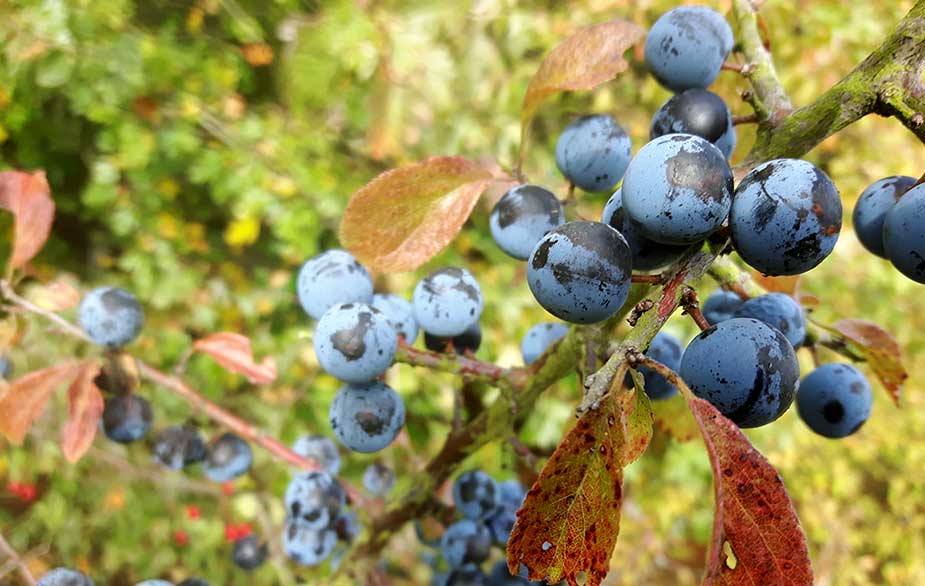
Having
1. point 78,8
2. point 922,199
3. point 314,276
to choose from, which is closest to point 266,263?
point 78,8

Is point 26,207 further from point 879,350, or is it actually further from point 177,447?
point 879,350

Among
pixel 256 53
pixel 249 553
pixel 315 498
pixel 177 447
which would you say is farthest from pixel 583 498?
pixel 256 53

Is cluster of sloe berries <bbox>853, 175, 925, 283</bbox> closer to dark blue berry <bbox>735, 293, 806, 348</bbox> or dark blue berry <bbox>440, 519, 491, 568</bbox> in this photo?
dark blue berry <bbox>735, 293, 806, 348</bbox>

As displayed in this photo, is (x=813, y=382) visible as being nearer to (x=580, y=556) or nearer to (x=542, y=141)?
(x=580, y=556)

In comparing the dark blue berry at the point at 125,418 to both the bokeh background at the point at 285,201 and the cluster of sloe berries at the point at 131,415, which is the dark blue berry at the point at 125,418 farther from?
the bokeh background at the point at 285,201

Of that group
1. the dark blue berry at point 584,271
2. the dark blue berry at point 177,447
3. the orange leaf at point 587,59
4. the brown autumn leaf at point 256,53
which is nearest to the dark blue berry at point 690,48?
the orange leaf at point 587,59

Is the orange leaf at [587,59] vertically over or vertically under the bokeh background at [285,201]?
over

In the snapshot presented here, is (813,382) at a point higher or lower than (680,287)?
lower

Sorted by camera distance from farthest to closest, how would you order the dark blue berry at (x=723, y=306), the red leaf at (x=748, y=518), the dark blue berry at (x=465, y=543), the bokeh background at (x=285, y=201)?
the bokeh background at (x=285, y=201)
the dark blue berry at (x=465, y=543)
the dark blue berry at (x=723, y=306)
the red leaf at (x=748, y=518)
